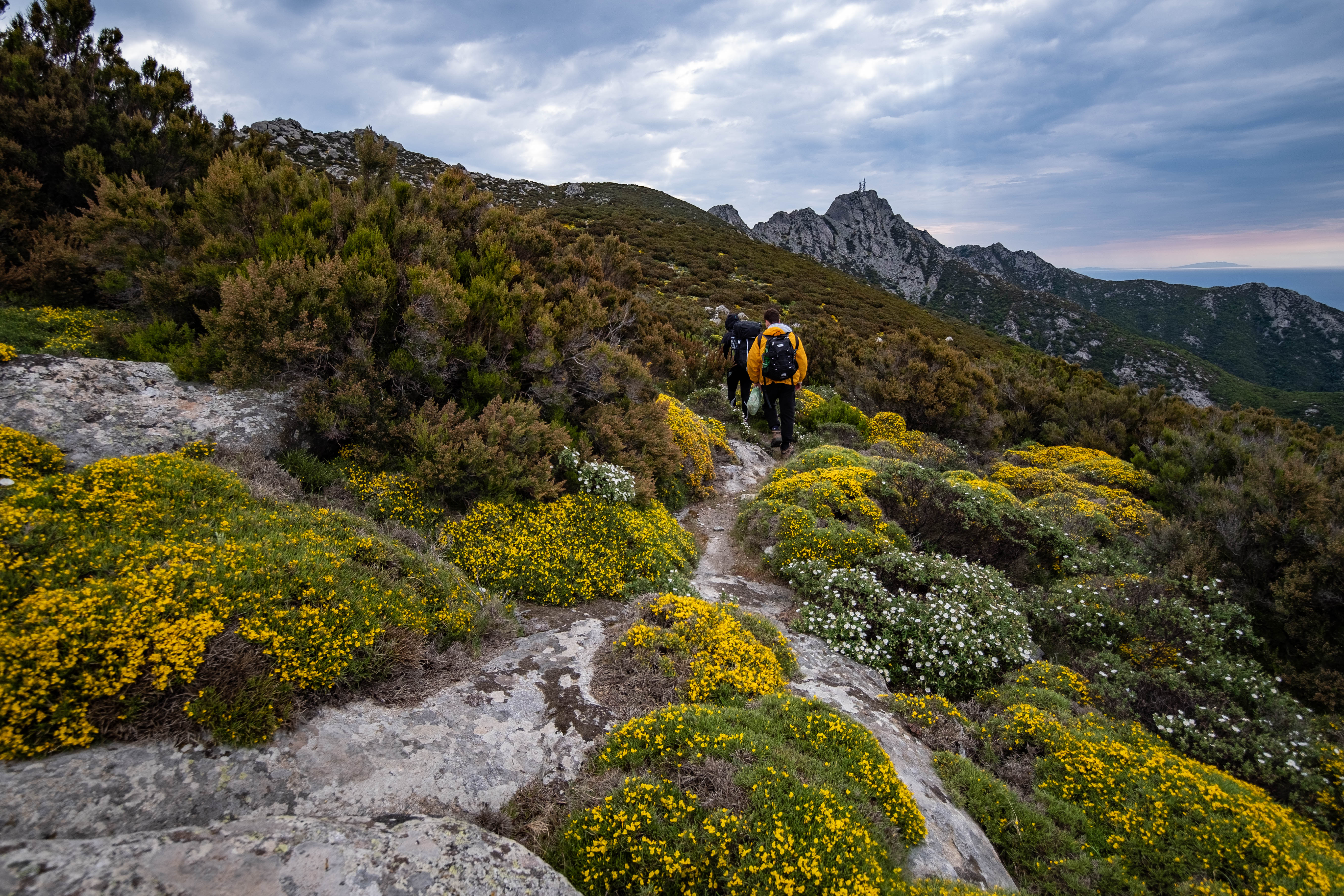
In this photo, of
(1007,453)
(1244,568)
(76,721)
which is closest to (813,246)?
(1007,453)

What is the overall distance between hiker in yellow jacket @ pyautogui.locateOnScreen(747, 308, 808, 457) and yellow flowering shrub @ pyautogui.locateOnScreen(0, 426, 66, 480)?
33.7 feet

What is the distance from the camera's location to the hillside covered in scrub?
3355 mm

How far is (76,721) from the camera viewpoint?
3.09 meters

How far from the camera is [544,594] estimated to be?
6.47m

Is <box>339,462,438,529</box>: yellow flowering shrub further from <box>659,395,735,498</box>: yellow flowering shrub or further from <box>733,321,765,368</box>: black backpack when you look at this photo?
<box>733,321,765,368</box>: black backpack

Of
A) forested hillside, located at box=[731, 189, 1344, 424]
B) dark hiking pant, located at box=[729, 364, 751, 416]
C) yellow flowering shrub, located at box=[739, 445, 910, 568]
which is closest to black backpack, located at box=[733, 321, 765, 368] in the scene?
dark hiking pant, located at box=[729, 364, 751, 416]

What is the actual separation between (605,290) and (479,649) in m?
7.60

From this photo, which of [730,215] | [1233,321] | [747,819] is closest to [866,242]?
[730,215]

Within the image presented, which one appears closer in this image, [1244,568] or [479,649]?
[479,649]

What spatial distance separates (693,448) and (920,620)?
5526 mm

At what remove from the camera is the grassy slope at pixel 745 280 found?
31500 mm

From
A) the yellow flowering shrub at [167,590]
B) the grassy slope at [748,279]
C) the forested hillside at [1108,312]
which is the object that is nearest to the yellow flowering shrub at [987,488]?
the yellow flowering shrub at [167,590]

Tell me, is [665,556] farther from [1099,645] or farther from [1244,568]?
[1244,568]

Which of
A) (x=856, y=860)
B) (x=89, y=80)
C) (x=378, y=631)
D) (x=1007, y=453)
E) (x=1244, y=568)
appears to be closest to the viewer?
(x=856, y=860)
